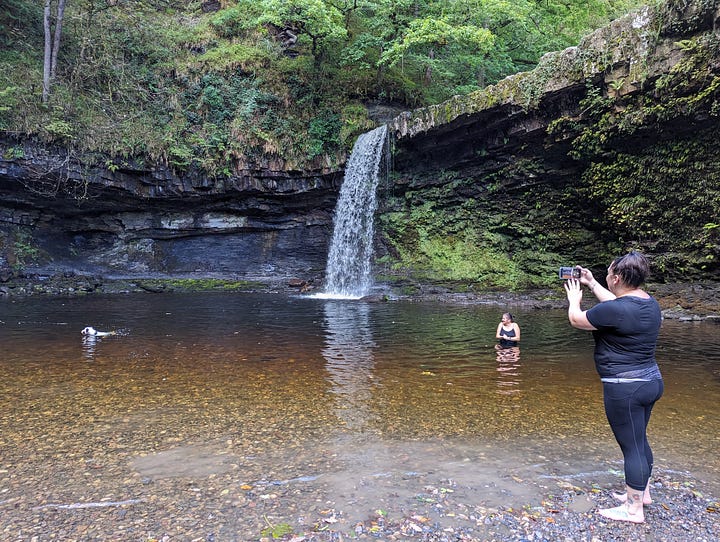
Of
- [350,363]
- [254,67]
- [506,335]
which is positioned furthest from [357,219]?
[350,363]

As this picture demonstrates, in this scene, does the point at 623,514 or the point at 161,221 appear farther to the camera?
the point at 161,221

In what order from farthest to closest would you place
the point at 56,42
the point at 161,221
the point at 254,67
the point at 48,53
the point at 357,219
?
the point at 254,67, the point at 161,221, the point at 357,219, the point at 56,42, the point at 48,53

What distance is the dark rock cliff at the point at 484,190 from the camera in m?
12.6

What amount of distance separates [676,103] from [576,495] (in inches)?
500

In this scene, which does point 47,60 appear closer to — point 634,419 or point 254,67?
point 254,67

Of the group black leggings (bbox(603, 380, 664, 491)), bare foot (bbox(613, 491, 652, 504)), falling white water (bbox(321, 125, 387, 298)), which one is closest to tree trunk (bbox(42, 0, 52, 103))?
falling white water (bbox(321, 125, 387, 298))

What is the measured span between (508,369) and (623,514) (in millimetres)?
3997

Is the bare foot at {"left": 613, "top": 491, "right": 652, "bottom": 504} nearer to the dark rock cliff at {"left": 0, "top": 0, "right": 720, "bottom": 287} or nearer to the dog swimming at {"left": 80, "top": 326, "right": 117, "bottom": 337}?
the dog swimming at {"left": 80, "top": 326, "right": 117, "bottom": 337}

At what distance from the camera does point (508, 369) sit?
22.2ft

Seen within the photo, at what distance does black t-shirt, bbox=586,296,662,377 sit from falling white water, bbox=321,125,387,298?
53.6 feet

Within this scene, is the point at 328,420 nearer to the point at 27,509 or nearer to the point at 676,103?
the point at 27,509

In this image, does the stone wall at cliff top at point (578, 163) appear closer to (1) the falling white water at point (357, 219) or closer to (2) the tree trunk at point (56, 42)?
(1) the falling white water at point (357, 219)

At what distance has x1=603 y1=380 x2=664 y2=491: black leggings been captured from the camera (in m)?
2.86

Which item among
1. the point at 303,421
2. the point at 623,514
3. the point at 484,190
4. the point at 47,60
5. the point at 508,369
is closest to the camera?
the point at 623,514
